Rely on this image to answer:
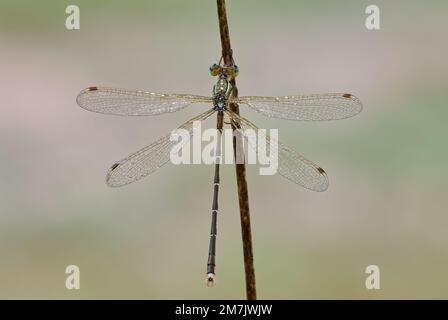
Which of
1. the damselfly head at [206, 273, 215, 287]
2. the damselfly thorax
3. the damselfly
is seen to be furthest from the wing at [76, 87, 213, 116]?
the damselfly head at [206, 273, 215, 287]

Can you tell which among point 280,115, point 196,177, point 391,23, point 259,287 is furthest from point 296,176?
point 391,23

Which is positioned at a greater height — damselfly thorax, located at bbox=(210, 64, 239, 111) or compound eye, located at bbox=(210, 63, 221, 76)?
compound eye, located at bbox=(210, 63, 221, 76)

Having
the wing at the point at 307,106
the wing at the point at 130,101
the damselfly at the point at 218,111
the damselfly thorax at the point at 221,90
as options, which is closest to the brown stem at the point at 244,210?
the damselfly thorax at the point at 221,90

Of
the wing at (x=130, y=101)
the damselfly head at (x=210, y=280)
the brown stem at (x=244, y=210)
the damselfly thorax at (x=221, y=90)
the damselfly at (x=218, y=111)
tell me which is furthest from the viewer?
the wing at (x=130, y=101)

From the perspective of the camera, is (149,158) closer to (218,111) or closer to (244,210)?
(218,111)

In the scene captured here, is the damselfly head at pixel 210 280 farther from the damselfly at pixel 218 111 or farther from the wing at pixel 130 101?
the wing at pixel 130 101

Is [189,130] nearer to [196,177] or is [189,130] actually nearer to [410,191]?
[196,177]

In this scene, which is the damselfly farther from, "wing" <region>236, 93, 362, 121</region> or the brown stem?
the brown stem

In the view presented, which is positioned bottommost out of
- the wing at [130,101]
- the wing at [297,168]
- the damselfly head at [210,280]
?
the damselfly head at [210,280]
